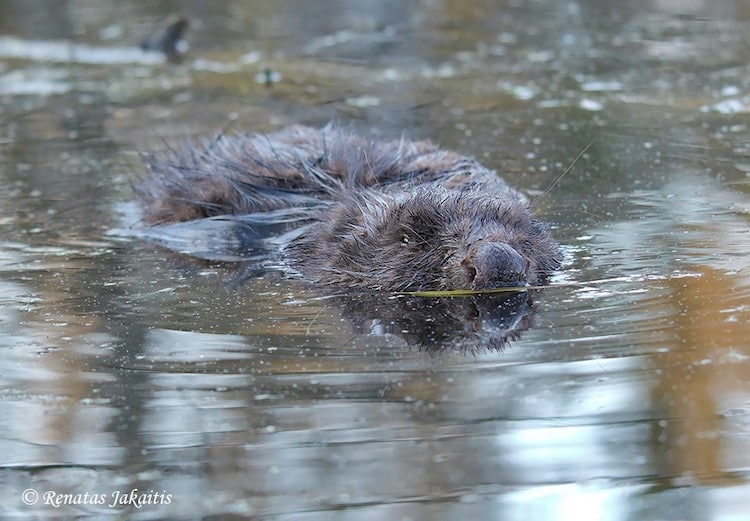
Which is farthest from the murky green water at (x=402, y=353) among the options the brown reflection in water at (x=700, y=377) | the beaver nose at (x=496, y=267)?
the beaver nose at (x=496, y=267)

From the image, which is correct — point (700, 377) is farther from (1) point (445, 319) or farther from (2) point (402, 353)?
(1) point (445, 319)

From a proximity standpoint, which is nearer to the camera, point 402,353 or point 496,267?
point 402,353

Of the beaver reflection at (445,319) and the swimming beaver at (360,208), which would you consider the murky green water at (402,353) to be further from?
the swimming beaver at (360,208)

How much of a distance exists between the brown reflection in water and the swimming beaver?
81 cm

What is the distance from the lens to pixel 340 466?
3.61 meters

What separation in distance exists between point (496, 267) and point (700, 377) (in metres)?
1.40

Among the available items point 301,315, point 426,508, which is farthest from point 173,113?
point 426,508

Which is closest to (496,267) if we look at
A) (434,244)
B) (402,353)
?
(434,244)

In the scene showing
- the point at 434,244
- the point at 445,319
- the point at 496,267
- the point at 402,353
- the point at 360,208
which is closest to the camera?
the point at 402,353

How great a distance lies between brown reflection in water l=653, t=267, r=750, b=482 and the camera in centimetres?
357

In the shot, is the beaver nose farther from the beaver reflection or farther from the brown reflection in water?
the brown reflection in water

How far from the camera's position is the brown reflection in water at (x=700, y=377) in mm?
3570

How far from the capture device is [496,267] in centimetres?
536

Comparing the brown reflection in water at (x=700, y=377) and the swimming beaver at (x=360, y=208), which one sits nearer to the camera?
the brown reflection in water at (x=700, y=377)
